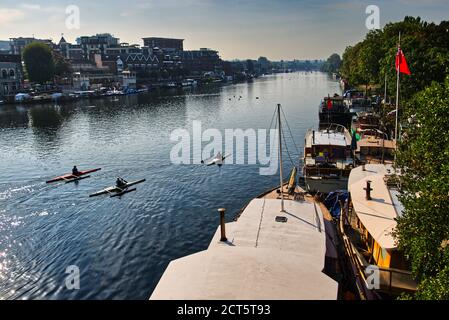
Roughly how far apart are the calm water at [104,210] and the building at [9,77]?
266 feet

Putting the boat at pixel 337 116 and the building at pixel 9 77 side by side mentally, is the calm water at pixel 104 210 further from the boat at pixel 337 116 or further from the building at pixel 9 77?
the building at pixel 9 77

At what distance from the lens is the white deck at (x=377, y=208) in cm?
2219

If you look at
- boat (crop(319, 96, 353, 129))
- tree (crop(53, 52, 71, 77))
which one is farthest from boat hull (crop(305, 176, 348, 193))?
tree (crop(53, 52, 71, 77))

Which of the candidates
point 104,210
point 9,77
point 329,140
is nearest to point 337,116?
point 329,140

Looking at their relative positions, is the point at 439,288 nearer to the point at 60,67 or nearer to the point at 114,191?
the point at 114,191

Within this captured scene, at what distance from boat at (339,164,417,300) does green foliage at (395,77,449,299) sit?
196cm

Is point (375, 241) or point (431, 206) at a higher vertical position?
point (431, 206)

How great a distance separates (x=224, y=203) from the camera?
4172cm

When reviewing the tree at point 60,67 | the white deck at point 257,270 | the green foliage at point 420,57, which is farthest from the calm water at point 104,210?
the tree at point 60,67

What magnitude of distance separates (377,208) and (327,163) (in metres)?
15.8

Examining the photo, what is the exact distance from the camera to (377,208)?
84.1 ft

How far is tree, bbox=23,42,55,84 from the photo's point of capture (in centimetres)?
15088
